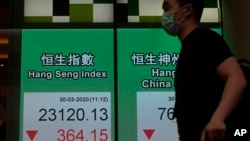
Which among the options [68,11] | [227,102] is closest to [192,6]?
[227,102]

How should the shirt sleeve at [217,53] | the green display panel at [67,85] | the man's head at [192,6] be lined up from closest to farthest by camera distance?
the shirt sleeve at [217,53] < the man's head at [192,6] < the green display panel at [67,85]

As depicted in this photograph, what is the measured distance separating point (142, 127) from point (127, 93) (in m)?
0.41

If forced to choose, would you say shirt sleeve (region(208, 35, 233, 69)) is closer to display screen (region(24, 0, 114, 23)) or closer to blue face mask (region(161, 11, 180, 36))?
blue face mask (region(161, 11, 180, 36))

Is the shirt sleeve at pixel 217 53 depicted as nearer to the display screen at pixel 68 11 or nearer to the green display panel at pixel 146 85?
the green display panel at pixel 146 85

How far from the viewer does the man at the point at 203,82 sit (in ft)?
6.67

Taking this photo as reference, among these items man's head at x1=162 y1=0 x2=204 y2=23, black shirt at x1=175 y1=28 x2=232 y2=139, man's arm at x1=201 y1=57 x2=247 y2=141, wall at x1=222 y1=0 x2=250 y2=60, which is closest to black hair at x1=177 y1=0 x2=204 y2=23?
man's head at x1=162 y1=0 x2=204 y2=23

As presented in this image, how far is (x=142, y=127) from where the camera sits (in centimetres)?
536

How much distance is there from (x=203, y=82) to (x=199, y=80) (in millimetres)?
21

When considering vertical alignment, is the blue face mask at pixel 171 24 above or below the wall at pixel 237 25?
below

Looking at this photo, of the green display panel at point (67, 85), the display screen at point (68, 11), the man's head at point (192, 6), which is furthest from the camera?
the display screen at point (68, 11)

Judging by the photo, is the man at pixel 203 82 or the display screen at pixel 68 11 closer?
the man at pixel 203 82

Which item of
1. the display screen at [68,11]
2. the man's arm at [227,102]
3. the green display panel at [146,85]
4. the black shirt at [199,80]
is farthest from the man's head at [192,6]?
the display screen at [68,11]

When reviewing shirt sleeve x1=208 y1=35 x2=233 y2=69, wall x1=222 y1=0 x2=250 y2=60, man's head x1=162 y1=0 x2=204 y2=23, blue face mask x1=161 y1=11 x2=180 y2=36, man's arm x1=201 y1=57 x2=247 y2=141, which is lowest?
man's arm x1=201 y1=57 x2=247 y2=141

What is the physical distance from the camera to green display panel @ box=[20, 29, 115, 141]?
5309 mm
